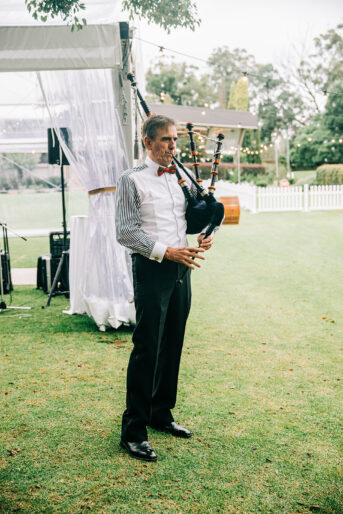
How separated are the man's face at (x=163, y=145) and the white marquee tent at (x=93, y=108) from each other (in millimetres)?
2480

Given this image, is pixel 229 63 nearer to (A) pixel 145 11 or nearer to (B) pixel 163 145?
(A) pixel 145 11

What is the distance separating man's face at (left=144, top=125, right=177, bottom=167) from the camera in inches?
107

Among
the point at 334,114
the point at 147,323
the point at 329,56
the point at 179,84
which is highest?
the point at 329,56

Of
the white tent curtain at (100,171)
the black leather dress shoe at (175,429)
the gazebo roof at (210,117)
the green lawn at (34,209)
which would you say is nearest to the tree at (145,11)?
the white tent curtain at (100,171)

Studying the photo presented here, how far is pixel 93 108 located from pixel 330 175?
2213 cm

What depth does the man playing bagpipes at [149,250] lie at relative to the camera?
8.79ft

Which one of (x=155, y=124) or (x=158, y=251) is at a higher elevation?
(x=155, y=124)

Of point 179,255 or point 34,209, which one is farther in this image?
point 34,209

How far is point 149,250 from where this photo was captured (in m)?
2.62

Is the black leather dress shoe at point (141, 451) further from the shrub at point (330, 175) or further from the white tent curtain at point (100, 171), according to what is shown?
the shrub at point (330, 175)

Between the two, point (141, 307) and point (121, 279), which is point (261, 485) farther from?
point (121, 279)

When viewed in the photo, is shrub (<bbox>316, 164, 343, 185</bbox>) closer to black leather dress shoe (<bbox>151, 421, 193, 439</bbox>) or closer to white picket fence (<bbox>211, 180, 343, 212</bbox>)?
white picket fence (<bbox>211, 180, 343, 212</bbox>)

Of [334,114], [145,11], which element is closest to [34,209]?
[145,11]

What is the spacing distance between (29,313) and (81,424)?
3185 mm
